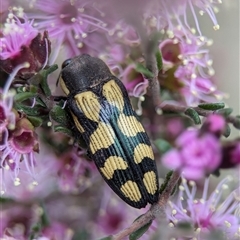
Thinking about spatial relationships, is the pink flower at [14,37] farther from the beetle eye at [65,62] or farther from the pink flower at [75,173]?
the pink flower at [75,173]

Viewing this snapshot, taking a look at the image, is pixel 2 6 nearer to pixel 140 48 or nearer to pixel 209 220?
pixel 140 48

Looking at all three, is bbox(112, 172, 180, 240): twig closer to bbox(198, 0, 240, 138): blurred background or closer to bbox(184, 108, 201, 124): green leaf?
bbox(184, 108, 201, 124): green leaf

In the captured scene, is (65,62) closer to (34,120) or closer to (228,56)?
(34,120)

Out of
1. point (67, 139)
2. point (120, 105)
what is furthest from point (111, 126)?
point (67, 139)

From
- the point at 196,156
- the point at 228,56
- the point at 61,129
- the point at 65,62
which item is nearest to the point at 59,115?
the point at 61,129

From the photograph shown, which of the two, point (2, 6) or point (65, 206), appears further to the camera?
point (65, 206)

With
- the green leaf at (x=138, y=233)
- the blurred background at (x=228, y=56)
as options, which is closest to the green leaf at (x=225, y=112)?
the green leaf at (x=138, y=233)
